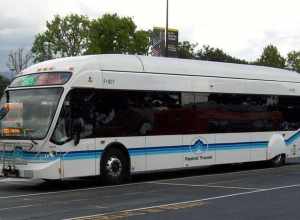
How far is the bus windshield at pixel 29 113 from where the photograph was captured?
625 inches

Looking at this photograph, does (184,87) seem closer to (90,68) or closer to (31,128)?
(90,68)

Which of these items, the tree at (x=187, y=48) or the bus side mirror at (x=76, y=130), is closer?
the bus side mirror at (x=76, y=130)

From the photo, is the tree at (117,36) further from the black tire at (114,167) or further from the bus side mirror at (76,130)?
the bus side mirror at (76,130)

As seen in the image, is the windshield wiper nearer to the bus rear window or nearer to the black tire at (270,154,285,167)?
the bus rear window

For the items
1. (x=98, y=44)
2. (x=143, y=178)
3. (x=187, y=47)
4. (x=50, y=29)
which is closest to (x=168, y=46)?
(x=143, y=178)

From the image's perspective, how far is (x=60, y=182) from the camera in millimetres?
18484

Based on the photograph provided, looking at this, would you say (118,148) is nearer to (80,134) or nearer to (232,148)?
(80,134)

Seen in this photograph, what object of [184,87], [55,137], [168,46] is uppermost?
[168,46]

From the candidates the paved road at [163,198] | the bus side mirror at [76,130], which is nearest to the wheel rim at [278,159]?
the paved road at [163,198]

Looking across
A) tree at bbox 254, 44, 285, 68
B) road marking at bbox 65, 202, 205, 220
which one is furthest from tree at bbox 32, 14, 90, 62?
road marking at bbox 65, 202, 205, 220

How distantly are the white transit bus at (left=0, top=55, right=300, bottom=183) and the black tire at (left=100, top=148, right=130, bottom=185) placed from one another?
0.08 feet

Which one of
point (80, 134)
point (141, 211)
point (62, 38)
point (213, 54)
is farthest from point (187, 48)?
point (141, 211)

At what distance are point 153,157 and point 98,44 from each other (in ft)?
182

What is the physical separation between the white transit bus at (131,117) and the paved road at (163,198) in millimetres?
699
